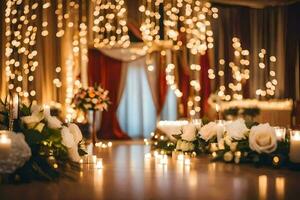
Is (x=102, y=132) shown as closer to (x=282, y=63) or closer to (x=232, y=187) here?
(x=282, y=63)

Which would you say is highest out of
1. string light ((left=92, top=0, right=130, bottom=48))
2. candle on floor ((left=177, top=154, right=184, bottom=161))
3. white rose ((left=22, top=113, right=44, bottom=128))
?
string light ((left=92, top=0, right=130, bottom=48))

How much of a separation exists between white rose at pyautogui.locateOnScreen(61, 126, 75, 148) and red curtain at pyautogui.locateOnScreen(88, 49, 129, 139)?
698 centimetres

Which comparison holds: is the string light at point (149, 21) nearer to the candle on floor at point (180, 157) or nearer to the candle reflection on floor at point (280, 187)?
the candle on floor at point (180, 157)

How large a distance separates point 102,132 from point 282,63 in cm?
373

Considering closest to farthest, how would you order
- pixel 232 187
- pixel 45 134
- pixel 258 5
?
pixel 232 187 → pixel 45 134 → pixel 258 5

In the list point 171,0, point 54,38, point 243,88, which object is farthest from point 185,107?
point 54,38

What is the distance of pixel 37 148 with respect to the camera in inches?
75.0

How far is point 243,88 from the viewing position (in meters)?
9.53

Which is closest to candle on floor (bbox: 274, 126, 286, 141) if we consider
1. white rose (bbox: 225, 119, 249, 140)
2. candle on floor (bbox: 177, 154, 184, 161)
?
white rose (bbox: 225, 119, 249, 140)

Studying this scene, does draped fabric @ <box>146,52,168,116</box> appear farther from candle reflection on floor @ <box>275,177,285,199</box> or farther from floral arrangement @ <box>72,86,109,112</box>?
candle reflection on floor @ <box>275,177,285,199</box>

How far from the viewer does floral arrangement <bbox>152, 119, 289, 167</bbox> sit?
223 cm

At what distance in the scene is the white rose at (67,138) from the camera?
205 centimetres

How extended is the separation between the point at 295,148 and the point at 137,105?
286 inches

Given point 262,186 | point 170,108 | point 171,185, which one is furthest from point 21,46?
point 262,186
